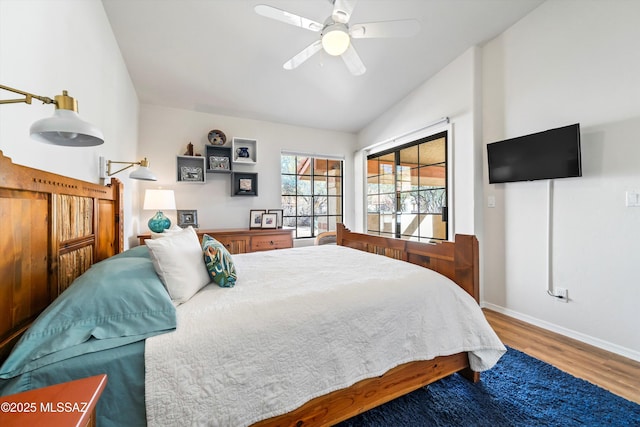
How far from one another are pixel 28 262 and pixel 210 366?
79 cm

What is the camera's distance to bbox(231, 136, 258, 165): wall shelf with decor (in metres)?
3.62

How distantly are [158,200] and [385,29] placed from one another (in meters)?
2.94

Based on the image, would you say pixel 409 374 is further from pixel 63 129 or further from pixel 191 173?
pixel 191 173

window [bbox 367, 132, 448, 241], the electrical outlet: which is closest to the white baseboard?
the electrical outlet

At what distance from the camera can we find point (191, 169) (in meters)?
3.45

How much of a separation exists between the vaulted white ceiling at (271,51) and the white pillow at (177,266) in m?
1.82

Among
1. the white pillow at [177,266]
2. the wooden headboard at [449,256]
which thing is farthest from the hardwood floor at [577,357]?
the white pillow at [177,266]

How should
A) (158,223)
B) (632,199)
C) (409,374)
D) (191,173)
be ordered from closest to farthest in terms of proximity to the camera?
(409,374) → (632,199) → (158,223) → (191,173)

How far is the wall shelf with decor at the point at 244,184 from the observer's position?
3.72 m

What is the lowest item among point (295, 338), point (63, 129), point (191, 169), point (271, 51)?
point (295, 338)

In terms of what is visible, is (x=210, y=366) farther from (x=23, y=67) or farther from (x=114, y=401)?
(x=23, y=67)

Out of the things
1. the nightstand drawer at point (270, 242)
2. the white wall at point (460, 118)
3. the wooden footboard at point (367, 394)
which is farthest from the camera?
the nightstand drawer at point (270, 242)

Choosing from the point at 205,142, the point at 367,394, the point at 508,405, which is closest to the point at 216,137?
the point at 205,142

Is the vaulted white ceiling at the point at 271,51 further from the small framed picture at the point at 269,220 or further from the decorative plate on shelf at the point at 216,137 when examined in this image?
the small framed picture at the point at 269,220
